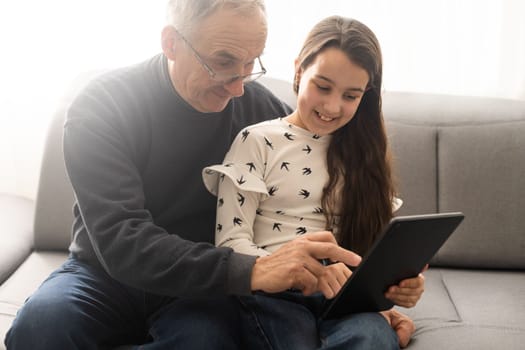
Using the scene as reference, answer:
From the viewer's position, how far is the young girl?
4.67 feet

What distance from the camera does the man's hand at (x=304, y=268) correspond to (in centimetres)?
115

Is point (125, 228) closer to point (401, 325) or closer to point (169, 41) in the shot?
point (169, 41)

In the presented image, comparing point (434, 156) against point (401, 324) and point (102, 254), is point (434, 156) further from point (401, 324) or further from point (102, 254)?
point (102, 254)

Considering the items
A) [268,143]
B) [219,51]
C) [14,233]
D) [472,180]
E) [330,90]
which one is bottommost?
[14,233]

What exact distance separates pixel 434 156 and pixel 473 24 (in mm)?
531

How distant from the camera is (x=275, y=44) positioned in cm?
214

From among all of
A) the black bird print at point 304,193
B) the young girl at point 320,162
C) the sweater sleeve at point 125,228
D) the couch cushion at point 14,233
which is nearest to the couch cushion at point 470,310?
the young girl at point 320,162

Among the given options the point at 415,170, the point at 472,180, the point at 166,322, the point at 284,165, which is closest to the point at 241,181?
the point at 284,165

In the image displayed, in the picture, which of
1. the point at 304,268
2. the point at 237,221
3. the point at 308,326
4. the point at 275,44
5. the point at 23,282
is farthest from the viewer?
the point at 275,44

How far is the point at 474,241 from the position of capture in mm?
1795

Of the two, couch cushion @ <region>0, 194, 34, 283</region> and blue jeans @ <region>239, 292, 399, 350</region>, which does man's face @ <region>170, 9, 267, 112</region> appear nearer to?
blue jeans @ <region>239, 292, 399, 350</region>

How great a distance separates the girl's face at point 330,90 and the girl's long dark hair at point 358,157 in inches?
0.9

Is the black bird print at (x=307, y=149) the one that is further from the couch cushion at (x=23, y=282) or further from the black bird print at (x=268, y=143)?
the couch cushion at (x=23, y=282)

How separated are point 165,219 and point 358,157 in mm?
480
